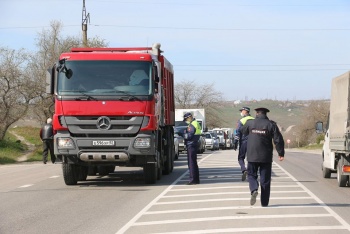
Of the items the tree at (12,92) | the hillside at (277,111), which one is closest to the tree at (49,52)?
the tree at (12,92)

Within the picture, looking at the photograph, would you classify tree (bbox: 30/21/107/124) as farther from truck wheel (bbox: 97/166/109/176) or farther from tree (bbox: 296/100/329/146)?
tree (bbox: 296/100/329/146)

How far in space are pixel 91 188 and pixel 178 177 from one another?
163 inches

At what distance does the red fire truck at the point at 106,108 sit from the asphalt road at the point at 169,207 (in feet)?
3.05

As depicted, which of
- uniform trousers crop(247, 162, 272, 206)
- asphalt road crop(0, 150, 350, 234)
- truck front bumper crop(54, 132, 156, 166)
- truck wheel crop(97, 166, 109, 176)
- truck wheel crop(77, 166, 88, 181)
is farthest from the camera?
truck wheel crop(97, 166, 109, 176)

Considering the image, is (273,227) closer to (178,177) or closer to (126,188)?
(126,188)

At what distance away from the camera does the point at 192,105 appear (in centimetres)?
10462

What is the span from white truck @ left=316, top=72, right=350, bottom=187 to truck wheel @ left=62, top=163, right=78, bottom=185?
6.69m

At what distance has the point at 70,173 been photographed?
57.6 feet

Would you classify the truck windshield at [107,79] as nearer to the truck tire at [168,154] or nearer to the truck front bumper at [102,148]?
the truck front bumper at [102,148]

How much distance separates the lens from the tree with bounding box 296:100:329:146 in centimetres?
9912

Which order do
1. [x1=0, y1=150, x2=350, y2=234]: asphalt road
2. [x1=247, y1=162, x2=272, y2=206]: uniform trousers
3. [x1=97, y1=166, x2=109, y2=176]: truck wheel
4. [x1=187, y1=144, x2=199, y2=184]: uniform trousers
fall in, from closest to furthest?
[x1=0, y1=150, x2=350, y2=234]: asphalt road → [x1=247, y1=162, x2=272, y2=206]: uniform trousers → [x1=187, y1=144, x2=199, y2=184]: uniform trousers → [x1=97, y1=166, x2=109, y2=176]: truck wheel

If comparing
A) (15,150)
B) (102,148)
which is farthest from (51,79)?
(15,150)

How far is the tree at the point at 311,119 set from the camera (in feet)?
325

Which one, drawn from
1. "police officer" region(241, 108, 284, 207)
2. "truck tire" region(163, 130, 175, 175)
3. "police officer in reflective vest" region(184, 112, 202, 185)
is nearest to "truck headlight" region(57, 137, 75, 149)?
"police officer in reflective vest" region(184, 112, 202, 185)
